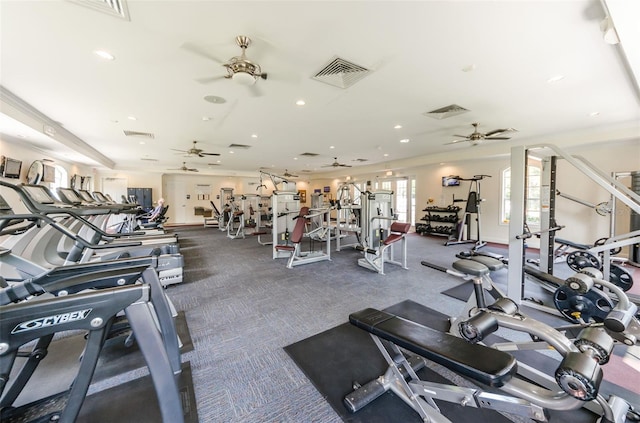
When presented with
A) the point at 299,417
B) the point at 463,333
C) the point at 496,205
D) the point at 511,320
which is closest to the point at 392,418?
the point at 299,417

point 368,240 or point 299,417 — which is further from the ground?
point 368,240

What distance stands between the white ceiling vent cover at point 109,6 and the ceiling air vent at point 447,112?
13.3 ft

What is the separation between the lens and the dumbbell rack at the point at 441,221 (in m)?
7.76

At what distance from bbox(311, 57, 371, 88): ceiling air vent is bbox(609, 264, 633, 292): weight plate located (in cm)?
398

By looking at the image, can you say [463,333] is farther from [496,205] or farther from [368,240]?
[496,205]

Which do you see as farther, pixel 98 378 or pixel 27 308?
pixel 98 378

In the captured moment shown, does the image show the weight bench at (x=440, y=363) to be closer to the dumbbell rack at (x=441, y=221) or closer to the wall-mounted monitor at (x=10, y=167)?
the dumbbell rack at (x=441, y=221)

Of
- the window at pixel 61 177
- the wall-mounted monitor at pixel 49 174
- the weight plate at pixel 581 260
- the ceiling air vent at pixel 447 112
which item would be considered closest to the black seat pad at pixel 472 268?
the weight plate at pixel 581 260

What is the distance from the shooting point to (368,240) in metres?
4.82

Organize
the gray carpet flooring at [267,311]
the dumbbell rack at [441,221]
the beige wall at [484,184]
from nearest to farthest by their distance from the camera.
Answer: the gray carpet flooring at [267,311], the beige wall at [484,184], the dumbbell rack at [441,221]

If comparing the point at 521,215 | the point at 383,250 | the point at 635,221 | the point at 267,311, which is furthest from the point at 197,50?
the point at 635,221

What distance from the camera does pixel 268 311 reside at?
113 inches

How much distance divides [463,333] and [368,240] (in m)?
3.34

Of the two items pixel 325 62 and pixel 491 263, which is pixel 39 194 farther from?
pixel 491 263
